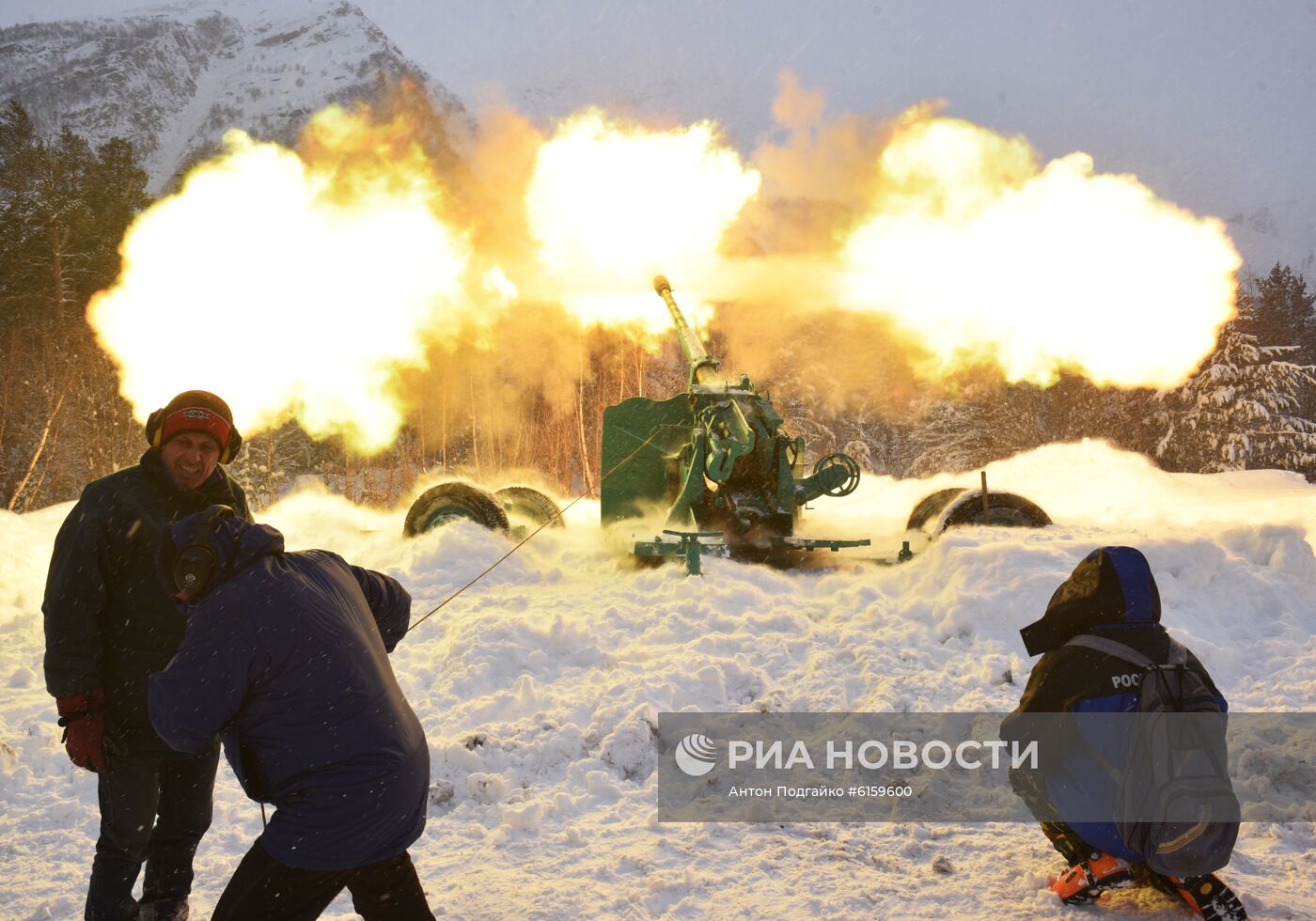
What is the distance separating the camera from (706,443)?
32.8ft

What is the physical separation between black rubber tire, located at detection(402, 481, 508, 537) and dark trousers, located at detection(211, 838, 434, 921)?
718cm

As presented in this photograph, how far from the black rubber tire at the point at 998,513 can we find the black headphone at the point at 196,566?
803cm

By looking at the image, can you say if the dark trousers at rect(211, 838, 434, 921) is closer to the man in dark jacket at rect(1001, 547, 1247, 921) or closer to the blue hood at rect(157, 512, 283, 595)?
the blue hood at rect(157, 512, 283, 595)

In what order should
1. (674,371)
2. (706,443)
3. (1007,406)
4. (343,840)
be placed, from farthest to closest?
(674,371)
(1007,406)
(706,443)
(343,840)

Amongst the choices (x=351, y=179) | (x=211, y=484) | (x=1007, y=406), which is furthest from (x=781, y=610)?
(x=1007, y=406)

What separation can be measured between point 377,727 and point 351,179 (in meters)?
23.0

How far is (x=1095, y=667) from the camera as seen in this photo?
3.20 m

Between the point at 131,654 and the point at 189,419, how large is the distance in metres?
0.90

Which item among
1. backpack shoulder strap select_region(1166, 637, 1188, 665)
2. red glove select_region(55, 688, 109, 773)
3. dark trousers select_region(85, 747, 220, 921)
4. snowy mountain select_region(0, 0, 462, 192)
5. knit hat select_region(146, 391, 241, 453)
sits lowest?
dark trousers select_region(85, 747, 220, 921)

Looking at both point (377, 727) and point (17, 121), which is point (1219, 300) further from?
point (17, 121)

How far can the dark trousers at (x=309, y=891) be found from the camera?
7.50 feet

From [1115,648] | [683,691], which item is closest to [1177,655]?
[1115,648]

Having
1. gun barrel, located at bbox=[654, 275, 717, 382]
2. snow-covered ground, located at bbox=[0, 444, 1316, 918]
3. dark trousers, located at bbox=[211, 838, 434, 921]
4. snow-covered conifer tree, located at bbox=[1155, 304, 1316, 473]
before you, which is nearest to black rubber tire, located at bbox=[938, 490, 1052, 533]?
snow-covered ground, located at bbox=[0, 444, 1316, 918]

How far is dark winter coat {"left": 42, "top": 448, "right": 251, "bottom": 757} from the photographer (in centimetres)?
299
